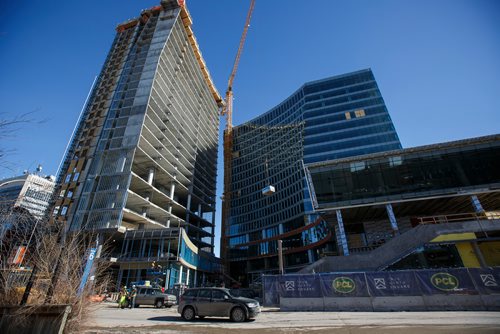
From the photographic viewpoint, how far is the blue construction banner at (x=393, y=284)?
14.5m

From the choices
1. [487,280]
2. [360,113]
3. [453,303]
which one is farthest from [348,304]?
[360,113]

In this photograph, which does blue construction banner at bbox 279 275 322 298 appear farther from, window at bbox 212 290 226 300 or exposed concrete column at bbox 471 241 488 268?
exposed concrete column at bbox 471 241 488 268

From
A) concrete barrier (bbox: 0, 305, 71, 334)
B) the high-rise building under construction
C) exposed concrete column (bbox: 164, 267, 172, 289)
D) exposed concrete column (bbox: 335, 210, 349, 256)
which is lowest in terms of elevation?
concrete barrier (bbox: 0, 305, 71, 334)

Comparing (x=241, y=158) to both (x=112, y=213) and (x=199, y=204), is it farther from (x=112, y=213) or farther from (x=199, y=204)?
(x=112, y=213)

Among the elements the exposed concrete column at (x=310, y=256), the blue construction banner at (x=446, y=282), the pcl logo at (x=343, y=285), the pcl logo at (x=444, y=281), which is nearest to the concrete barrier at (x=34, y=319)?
the pcl logo at (x=343, y=285)

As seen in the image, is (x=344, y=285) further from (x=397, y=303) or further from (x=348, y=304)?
(x=397, y=303)

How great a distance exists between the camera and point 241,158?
96.1 metres

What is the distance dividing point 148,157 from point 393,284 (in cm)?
Answer: 4646

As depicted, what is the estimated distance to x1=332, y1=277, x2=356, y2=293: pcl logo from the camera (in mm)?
15302

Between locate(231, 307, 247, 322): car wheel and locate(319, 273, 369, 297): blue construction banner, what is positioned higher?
locate(319, 273, 369, 297): blue construction banner

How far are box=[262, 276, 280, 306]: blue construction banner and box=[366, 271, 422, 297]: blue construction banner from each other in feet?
19.5

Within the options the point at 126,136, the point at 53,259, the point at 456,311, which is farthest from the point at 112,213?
the point at 456,311

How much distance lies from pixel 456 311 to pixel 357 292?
496 centimetres

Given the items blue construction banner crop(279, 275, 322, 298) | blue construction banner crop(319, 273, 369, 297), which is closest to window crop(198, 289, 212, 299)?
blue construction banner crop(279, 275, 322, 298)
